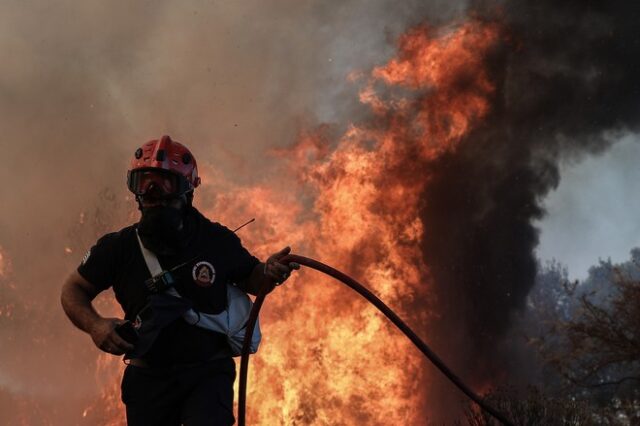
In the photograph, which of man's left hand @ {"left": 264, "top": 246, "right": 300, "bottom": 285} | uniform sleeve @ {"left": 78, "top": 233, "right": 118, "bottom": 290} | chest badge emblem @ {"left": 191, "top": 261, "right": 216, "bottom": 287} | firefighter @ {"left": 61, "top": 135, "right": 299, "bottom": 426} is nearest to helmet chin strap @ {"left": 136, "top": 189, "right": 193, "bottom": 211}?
firefighter @ {"left": 61, "top": 135, "right": 299, "bottom": 426}

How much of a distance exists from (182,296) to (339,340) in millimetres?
13934

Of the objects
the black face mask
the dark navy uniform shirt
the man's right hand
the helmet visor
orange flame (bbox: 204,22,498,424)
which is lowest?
the man's right hand

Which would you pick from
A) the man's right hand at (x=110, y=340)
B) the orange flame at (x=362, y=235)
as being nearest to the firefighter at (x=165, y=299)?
the man's right hand at (x=110, y=340)

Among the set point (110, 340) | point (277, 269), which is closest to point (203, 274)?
point (277, 269)

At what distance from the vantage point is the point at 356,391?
58.0 ft

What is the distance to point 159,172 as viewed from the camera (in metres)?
4.05

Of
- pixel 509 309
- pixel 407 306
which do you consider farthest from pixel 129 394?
pixel 509 309

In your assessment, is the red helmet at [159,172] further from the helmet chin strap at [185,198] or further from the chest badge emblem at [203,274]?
the chest badge emblem at [203,274]

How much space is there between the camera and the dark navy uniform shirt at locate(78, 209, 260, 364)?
3.86m

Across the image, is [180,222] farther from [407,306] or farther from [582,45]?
[582,45]

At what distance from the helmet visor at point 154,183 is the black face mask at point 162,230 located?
10 centimetres

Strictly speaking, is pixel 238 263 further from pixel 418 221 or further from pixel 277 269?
pixel 418 221

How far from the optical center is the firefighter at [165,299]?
A: 3762 millimetres

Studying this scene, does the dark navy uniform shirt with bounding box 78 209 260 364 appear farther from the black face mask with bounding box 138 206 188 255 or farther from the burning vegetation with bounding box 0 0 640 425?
the burning vegetation with bounding box 0 0 640 425
